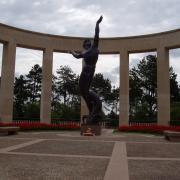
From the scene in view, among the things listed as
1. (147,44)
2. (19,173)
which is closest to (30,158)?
(19,173)

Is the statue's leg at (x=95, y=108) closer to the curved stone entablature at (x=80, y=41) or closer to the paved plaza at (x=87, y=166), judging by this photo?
the paved plaza at (x=87, y=166)

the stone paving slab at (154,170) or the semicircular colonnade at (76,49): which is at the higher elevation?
the semicircular colonnade at (76,49)

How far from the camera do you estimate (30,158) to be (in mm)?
8109

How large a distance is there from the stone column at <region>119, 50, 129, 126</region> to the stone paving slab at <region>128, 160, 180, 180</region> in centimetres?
1744

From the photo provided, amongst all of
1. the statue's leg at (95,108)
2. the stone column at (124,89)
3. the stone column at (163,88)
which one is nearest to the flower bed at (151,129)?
the stone column at (163,88)

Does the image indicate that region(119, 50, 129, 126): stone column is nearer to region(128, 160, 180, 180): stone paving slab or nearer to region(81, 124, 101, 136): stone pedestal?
region(81, 124, 101, 136): stone pedestal

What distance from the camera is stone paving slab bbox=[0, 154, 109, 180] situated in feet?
19.5

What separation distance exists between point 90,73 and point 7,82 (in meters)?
9.50

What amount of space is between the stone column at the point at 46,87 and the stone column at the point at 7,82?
8.22ft

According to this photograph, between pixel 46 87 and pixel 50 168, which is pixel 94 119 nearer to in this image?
pixel 46 87

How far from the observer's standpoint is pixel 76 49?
27.1m

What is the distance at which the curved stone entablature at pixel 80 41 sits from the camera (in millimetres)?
24531

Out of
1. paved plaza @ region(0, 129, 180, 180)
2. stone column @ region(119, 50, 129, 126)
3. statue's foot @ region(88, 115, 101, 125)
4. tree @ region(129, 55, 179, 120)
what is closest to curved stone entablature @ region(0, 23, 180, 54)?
stone column @ region(119, 50, 129, 126)

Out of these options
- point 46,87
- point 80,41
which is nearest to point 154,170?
point 46,87
